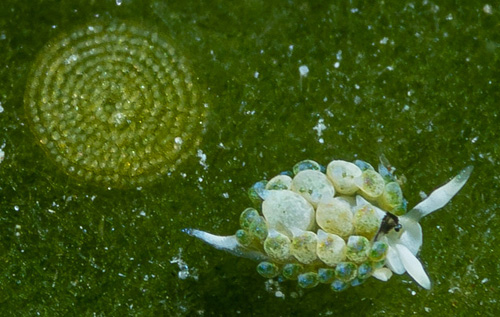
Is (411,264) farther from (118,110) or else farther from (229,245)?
(118,110)

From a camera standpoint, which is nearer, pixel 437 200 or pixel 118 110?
pixel 437 200

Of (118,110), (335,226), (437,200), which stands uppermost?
(118,110)

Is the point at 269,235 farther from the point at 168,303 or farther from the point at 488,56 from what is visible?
the point at 488,56

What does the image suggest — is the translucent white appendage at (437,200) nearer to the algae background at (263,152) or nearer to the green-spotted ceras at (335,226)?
the green-spotted ceras at (335,226)

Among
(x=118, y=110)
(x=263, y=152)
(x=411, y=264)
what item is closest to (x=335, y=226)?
(x=411, y=264)

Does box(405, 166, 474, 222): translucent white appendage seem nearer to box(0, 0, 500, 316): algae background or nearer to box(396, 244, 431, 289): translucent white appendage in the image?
box(396, 244, 431, 289): translucent white appendage
